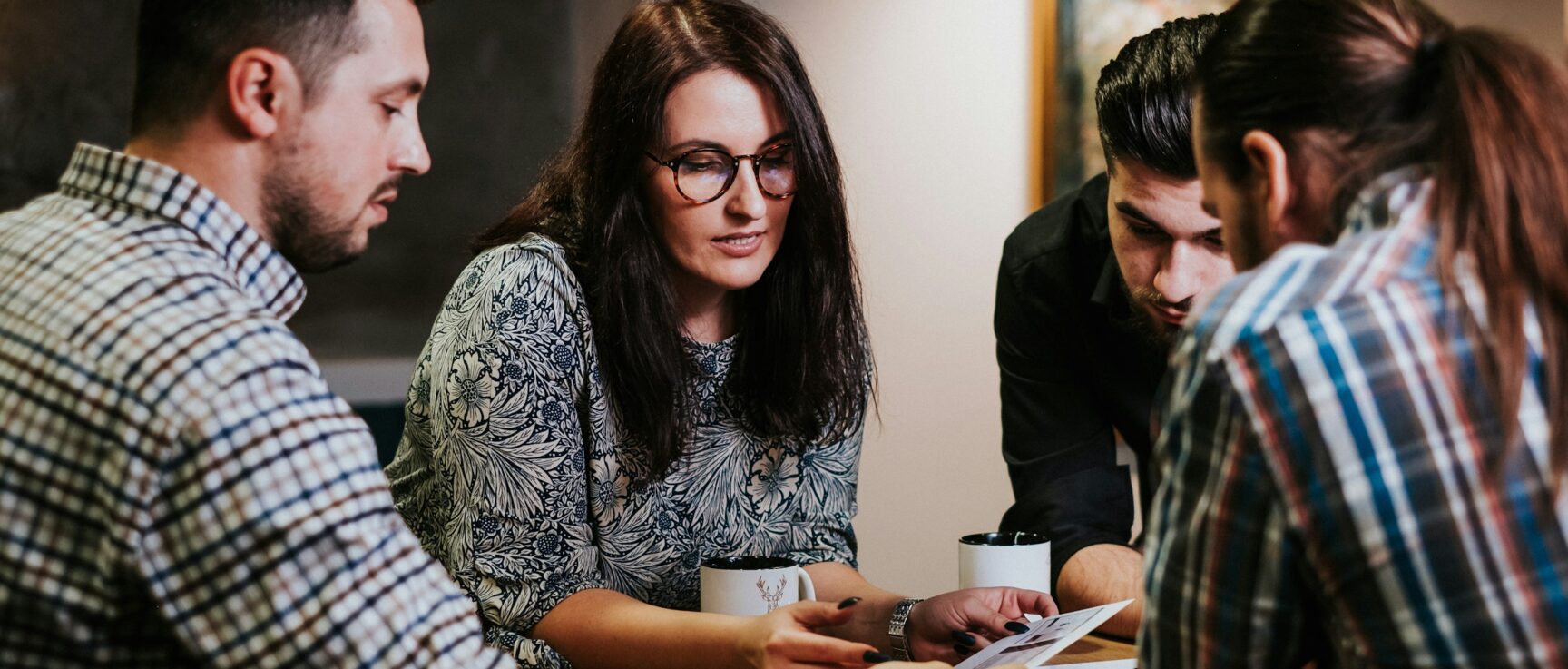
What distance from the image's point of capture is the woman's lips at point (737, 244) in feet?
5.87

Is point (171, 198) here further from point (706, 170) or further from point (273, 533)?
point (706, 170)

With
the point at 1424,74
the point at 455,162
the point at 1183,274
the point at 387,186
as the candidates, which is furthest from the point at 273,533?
the point at 455,162

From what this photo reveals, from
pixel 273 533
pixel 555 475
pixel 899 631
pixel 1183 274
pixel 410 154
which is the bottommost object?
pixel 899 631

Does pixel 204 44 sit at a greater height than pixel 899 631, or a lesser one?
greater

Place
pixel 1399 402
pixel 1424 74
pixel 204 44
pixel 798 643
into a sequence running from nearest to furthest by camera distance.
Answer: pixel 1399 402, pixel 1424 74, pixel 204 44, pixel 798 643

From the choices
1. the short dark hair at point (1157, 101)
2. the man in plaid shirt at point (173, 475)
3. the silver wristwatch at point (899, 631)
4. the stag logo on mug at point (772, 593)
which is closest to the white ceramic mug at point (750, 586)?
the stag logo on mug at point (772, 593)

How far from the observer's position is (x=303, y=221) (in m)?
1.12

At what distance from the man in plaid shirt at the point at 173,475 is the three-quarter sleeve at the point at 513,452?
62 cm

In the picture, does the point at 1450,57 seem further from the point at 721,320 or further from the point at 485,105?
the point at 485,105

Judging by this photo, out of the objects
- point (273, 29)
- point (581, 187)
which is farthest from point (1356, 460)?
point (581, 187)

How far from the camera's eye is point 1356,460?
0.80 meters

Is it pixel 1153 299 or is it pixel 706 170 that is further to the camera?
pixel 1153 299

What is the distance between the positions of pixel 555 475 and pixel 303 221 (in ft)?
1.96

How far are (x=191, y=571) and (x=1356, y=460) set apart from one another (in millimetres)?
721
